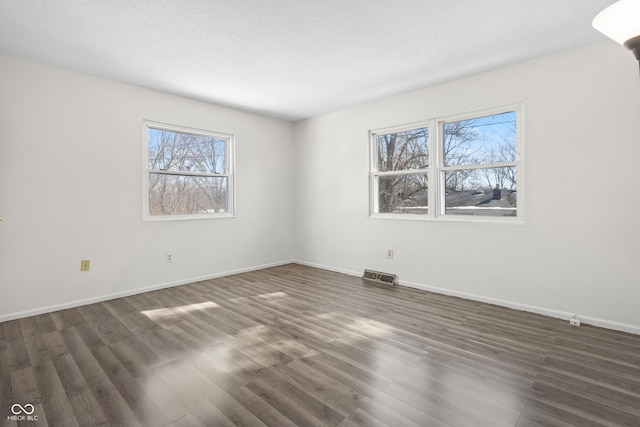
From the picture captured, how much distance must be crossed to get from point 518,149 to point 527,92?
56 cm

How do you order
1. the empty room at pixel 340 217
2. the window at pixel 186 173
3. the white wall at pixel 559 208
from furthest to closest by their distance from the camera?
the window at pixel 186 173 → the white wall at pixel 559 208 → the empty room at pixel 340 217

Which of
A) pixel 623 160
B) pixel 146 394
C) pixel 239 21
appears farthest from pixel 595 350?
pixel 239 21

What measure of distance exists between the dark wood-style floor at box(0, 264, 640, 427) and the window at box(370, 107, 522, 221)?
46.3 inches

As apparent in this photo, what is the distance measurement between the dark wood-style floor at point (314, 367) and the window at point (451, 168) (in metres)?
1.18

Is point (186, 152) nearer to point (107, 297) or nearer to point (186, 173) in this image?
point (186, 173)

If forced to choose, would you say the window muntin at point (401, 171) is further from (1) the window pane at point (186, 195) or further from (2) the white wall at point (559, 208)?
(1) the window pane at point (186, 195)

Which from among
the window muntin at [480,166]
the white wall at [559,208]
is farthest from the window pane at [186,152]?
the window muntin at [480,166]

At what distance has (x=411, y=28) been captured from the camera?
8.33ft

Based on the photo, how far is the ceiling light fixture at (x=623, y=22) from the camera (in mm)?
1171

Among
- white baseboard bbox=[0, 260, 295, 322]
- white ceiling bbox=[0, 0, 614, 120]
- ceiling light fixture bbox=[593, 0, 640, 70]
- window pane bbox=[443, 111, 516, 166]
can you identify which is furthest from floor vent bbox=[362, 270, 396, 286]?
ceiling light fixture bbox=[593, 0, 640, 70]

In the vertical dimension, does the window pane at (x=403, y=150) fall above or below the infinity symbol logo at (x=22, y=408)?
above

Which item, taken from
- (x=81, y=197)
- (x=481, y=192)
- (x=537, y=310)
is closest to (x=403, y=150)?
(x=481, y=192)

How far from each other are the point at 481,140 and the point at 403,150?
3.26ft

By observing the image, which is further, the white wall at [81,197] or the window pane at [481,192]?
the window pane at [481,192]
